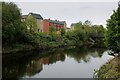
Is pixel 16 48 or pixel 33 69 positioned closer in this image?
pixel 33 69

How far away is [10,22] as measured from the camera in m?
48.2

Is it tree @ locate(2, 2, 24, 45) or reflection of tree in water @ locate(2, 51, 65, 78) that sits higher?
tree @ locate(2, 2, 24, 45)

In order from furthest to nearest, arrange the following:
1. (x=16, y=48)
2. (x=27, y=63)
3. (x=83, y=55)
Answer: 1. (x=16, y=48)
2. (x=83, y=55)
3. (x=27, y=63)

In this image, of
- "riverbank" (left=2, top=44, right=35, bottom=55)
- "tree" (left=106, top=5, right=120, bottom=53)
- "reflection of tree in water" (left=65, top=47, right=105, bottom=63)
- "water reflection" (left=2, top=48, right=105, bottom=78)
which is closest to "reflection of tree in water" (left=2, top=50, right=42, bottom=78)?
"water reflection" (left=2, top=48, right=105, bottom=78)

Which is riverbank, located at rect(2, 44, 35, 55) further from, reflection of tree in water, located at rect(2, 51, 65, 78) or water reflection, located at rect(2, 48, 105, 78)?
reflection of tree in water, located at rect(2, 51, 65, 78)

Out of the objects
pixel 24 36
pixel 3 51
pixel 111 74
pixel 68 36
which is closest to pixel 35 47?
pixel 24 36

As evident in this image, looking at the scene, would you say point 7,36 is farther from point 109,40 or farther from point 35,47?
point 109,40

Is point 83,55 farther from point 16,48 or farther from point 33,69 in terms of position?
point 33,69

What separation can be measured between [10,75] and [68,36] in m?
69.0

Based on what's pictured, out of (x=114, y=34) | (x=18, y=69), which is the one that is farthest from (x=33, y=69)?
(x=114, y=34)

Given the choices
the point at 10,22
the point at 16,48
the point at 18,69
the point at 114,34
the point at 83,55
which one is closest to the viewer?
the point at 114,34

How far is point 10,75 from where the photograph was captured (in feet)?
82.6

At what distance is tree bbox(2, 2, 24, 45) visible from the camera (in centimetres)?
4644

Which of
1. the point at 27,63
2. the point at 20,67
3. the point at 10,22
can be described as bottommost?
the point at 27,63
